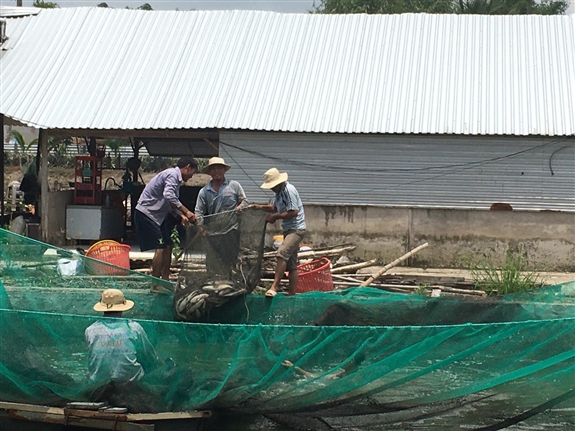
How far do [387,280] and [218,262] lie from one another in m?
3.97

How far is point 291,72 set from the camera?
50.6 feet

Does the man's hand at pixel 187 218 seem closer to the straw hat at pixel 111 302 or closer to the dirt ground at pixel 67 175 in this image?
the straw hat at pixel 111 302

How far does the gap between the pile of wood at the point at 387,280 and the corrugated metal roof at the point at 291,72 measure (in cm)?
281

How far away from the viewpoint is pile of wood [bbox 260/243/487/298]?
35.9 feet

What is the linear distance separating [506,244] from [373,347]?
808 centimetres

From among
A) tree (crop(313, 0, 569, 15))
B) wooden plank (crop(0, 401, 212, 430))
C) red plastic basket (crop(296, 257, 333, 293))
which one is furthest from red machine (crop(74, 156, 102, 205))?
tree (crop(313, 0, 569, 15))

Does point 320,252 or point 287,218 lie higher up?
point 287,218

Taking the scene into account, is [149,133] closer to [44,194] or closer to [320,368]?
[44,194]

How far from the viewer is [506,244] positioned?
13477 millimetres

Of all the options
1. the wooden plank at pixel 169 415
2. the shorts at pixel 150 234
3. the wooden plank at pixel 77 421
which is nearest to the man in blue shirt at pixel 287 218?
the shorts at pixel 150 234

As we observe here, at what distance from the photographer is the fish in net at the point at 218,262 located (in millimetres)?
8203

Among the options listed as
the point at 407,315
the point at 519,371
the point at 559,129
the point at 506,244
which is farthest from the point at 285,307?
the point at 559,129

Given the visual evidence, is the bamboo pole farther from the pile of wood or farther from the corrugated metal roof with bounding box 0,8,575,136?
the corrugated metal roof with bounding box 0,8,575,136

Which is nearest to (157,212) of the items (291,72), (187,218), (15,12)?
(187,218)
